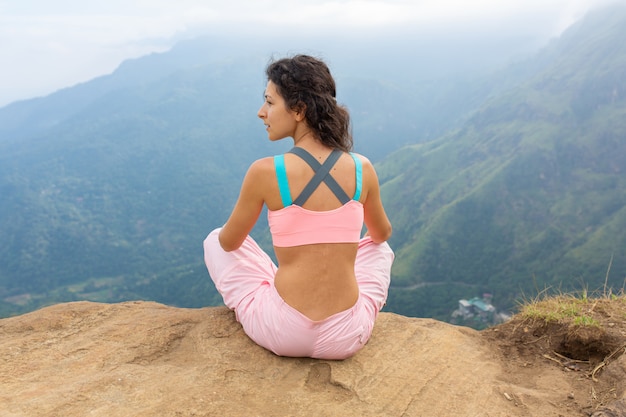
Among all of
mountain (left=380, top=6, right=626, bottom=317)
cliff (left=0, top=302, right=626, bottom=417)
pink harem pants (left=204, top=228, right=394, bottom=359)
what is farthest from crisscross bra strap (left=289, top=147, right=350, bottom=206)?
mountain (left=380, top=6, right=626, bottom=317)

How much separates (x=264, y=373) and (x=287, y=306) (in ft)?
1.86

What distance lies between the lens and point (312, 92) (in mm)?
3582

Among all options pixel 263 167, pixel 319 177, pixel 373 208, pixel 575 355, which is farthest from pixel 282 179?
pixel 575 355

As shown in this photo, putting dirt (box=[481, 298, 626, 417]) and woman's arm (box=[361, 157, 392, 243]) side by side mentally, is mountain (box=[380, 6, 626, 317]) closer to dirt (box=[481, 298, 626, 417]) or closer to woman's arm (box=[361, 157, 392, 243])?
dirt (box=[481, 298, 626, 417])

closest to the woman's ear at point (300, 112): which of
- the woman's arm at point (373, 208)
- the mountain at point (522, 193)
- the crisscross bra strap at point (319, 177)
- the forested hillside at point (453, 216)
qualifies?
the crisscross bra strap at point (319, 177)

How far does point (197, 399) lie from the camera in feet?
11.1

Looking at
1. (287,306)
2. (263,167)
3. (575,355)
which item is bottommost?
(575,355)

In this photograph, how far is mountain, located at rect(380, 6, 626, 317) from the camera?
91812 mm

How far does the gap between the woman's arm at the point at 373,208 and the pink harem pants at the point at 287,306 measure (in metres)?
0.21

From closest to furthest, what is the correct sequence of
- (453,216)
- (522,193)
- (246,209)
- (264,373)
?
(246,209)
(264,373)
(453,216)
(522,193)

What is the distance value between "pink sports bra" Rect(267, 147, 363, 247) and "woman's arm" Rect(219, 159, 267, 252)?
138 mm

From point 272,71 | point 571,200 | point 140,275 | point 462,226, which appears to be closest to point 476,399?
point 272,71

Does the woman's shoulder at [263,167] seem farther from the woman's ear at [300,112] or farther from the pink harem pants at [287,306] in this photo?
the pink harem pants at [287,306]

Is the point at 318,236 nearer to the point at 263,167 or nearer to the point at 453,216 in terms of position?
the point at 263,167
